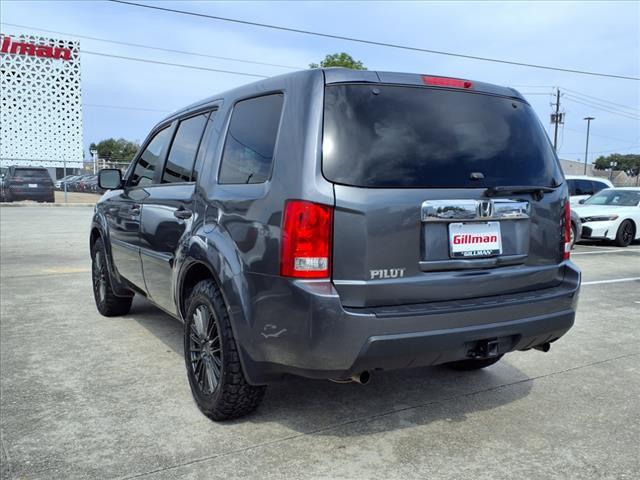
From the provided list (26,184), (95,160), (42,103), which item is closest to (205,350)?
(26,184)

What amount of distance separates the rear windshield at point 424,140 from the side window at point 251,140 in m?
0.37

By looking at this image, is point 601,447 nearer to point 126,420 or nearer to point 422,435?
point 422,435

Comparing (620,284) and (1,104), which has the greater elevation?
(1,104)

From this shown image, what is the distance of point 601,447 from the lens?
2916 millimetres

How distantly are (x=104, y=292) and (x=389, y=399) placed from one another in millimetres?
3279

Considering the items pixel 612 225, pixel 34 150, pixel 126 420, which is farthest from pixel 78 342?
pixel 34 150

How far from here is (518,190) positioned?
116 inches

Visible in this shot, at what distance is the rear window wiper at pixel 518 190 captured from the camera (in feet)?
9.34

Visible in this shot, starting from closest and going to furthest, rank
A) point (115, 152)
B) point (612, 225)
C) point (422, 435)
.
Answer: point (422, 435) < point (612, 225) < point (115, 152)

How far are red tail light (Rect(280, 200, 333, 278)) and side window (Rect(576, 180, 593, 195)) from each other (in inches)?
635

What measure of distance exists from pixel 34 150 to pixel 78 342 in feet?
276

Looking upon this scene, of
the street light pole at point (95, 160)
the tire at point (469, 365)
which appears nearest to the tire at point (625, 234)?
the tire at point (469, 365)

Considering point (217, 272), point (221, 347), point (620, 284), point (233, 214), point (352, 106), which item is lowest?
point (620, 284)

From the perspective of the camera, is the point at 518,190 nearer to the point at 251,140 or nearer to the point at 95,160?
the point at 251,140
